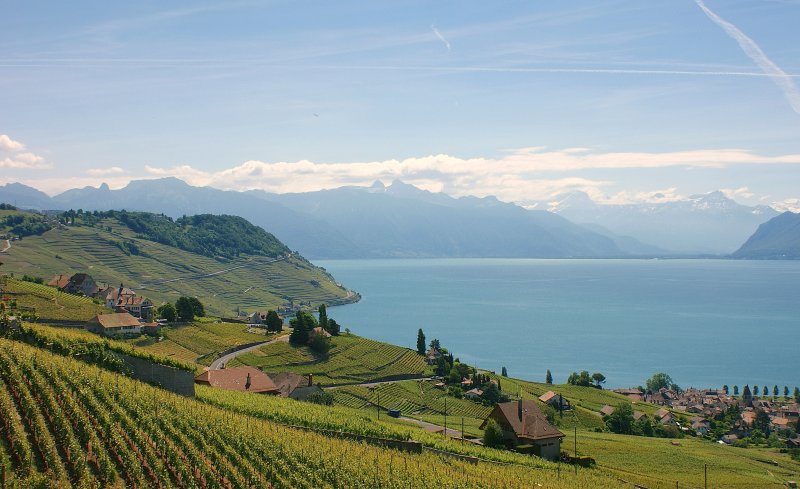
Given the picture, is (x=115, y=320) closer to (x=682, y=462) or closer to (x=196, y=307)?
(x=196, y=307)

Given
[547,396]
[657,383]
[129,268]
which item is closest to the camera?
[547,396]

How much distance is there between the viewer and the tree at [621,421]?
7381 centimetres

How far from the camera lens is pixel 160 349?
68.5 metres

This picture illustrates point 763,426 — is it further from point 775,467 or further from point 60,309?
point 60,309

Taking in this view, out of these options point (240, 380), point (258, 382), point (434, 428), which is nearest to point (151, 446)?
point (240, 380)

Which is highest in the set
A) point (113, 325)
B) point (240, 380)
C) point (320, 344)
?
point (113, 325)

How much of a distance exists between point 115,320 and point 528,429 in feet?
158

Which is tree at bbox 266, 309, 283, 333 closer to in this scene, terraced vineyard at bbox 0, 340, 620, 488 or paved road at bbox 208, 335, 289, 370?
paved road at bbox 208, 335, 289, 370

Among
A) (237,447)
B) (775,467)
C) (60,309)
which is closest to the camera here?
(237,447)

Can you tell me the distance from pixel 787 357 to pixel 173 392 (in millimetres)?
144665

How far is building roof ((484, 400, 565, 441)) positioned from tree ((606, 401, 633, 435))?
29.5 meters

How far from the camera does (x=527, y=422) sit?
47562mm

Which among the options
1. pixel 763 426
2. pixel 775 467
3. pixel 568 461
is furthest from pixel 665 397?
pixel 568 461

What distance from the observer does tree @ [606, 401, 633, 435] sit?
7381cm
